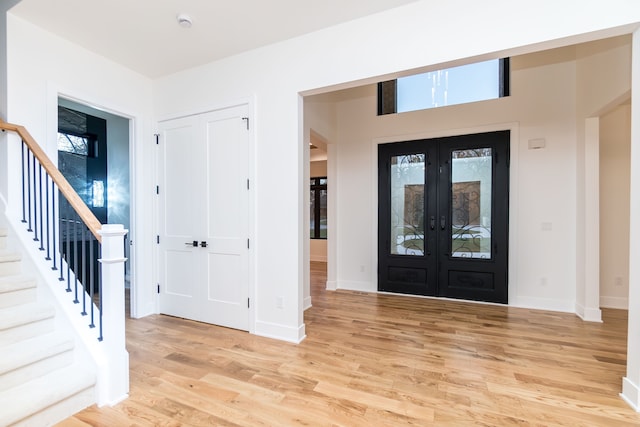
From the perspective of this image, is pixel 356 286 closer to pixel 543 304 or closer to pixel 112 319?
pixel 543 304

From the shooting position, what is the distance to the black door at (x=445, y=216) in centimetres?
404

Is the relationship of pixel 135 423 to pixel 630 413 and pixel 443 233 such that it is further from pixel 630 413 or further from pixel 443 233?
pixel 443 233

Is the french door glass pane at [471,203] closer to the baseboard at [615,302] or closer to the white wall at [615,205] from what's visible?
the white wall at [615,205]

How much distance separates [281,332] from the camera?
2.93m

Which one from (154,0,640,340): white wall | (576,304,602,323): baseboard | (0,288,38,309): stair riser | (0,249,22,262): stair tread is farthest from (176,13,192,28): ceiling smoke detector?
(576,304,602,323): baseboard

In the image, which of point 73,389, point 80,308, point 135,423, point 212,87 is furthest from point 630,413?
point 212,87

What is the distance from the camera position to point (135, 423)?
1.75 m

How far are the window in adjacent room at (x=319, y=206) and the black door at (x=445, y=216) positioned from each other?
3.64 metres

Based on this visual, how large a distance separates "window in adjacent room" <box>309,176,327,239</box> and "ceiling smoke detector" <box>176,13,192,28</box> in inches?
229

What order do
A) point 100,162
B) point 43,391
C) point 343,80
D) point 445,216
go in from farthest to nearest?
point 100,162 < point 445,216 < point 343,80 < point 43,391

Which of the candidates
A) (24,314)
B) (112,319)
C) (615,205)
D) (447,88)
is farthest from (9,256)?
(615,205)

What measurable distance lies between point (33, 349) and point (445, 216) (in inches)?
177

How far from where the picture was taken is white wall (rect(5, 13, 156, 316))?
8.43ft

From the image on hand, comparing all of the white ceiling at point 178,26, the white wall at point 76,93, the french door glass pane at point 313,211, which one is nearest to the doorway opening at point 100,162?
the white wall at point 76,93
